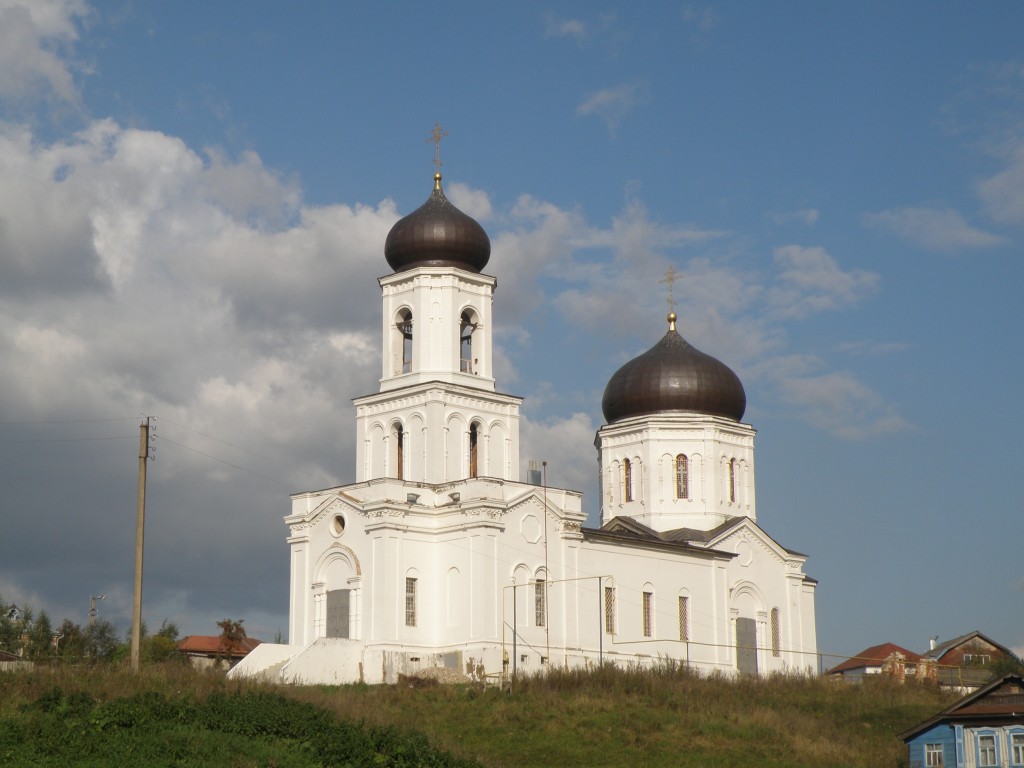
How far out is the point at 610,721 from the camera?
108ft

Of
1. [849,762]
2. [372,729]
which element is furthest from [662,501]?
[372,729]

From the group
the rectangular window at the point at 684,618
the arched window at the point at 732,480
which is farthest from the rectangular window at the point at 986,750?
the arched window at the point at 732,480

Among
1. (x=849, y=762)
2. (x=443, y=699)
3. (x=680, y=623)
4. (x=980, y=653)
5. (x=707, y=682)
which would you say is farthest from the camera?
(x=980, y=653)

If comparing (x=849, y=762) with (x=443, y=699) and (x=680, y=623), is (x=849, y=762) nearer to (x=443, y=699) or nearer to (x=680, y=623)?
(x=443, y=699)

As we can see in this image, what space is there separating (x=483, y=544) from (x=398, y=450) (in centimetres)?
446

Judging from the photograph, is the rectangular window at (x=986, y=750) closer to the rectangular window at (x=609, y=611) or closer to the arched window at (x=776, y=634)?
the rectangular window at (x=609, y=611)

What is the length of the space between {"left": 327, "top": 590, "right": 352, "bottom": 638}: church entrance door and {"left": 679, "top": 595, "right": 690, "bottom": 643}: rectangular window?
1063 cm

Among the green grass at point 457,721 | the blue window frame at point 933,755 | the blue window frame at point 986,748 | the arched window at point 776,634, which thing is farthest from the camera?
the arched window at point 776,634

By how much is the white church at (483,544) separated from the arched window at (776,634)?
6cm

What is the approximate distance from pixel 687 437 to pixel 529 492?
414 inches

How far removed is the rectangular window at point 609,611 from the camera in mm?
43500

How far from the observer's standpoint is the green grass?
25094 millimetres

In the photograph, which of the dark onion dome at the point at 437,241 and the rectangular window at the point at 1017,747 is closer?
the rectangular window at the point at 1017,747

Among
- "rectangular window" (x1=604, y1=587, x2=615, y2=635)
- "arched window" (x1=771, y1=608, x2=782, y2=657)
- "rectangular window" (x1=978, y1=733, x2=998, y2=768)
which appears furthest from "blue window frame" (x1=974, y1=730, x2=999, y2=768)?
"arched window" (x1=771, y1=608, x2=782, y2=657)
